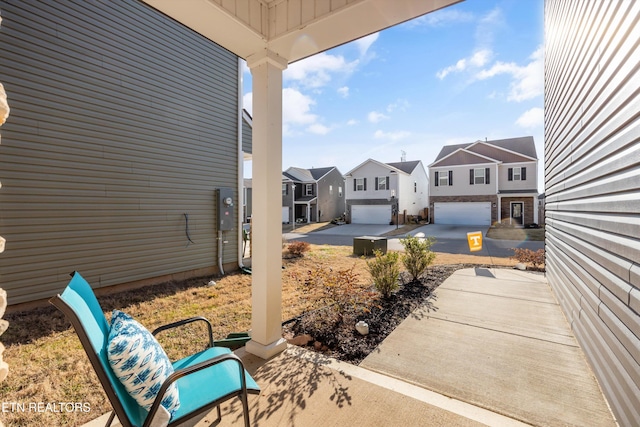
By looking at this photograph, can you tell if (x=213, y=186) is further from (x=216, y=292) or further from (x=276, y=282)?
(x=276, y=282)

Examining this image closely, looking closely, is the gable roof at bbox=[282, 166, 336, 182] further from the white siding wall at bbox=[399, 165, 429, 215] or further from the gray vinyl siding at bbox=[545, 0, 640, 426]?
the gray vinyl siding at bbox=[545, 0, 640, 426]

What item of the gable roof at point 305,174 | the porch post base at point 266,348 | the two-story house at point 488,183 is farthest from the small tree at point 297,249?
the gable roof at point 305,174

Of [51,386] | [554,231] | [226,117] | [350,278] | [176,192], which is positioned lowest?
[51,386]

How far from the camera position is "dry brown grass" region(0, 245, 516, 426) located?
7.93 feet

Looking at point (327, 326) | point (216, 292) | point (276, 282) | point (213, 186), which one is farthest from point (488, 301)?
point (213, 186)

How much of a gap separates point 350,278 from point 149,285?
4.01 metres

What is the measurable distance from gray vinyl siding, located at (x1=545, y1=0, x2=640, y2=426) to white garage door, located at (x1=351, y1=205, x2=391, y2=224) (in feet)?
64.0

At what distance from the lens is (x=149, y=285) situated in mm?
5582

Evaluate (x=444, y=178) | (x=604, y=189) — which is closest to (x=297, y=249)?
(x=604, y=189)

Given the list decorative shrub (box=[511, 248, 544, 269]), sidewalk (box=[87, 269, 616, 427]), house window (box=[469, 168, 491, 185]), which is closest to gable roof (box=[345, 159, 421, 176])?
house window (box=[469, 168, 491, 185])

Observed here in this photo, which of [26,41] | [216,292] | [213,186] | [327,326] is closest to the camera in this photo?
[327,326]

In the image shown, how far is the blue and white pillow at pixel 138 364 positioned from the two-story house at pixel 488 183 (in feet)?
72.3

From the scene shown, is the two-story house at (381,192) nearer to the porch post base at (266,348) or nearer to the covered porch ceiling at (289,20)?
the porch post base at (266,348)

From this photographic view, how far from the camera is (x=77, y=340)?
3.51 m
